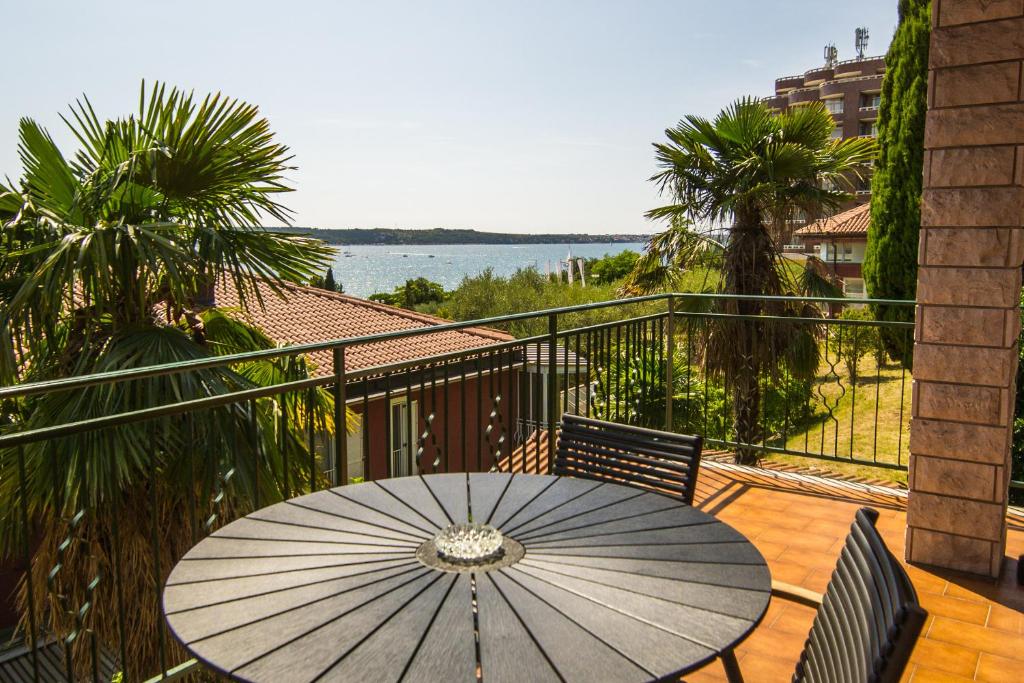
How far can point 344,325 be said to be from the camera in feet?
53.5

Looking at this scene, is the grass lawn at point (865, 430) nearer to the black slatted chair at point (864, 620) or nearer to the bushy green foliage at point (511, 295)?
the black slatted chair at point (864, 620)

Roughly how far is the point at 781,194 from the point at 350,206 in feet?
174

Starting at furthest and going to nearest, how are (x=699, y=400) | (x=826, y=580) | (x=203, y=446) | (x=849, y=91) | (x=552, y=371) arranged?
(x=849, y=91) < (x=699, y=400) < (x=203, y=446) < (x=552, y=371) < (x=826, y=580)

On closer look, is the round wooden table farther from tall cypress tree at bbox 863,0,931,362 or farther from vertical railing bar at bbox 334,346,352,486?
tall cypress tree at bbox 863,0,931,362

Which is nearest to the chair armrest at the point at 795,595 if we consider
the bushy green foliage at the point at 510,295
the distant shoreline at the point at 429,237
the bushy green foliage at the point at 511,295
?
the distant shoreline at the point at 429,237

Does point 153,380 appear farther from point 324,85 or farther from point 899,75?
point 324,85

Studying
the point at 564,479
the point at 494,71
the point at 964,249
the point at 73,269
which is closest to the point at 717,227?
the point at 964,249

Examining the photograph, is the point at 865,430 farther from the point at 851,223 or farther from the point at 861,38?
the point at 861,38

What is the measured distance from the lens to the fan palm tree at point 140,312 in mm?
4402

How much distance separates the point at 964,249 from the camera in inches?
118

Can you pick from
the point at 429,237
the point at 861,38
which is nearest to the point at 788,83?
the point at 861,38

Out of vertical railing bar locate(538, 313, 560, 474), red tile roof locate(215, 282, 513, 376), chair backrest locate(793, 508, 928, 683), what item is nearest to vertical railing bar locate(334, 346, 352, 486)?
vertical railing bar locate(538, 313, 560, 474)

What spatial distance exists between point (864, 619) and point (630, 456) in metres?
1.40

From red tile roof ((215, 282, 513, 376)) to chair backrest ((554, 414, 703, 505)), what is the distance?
1179 centimetres
